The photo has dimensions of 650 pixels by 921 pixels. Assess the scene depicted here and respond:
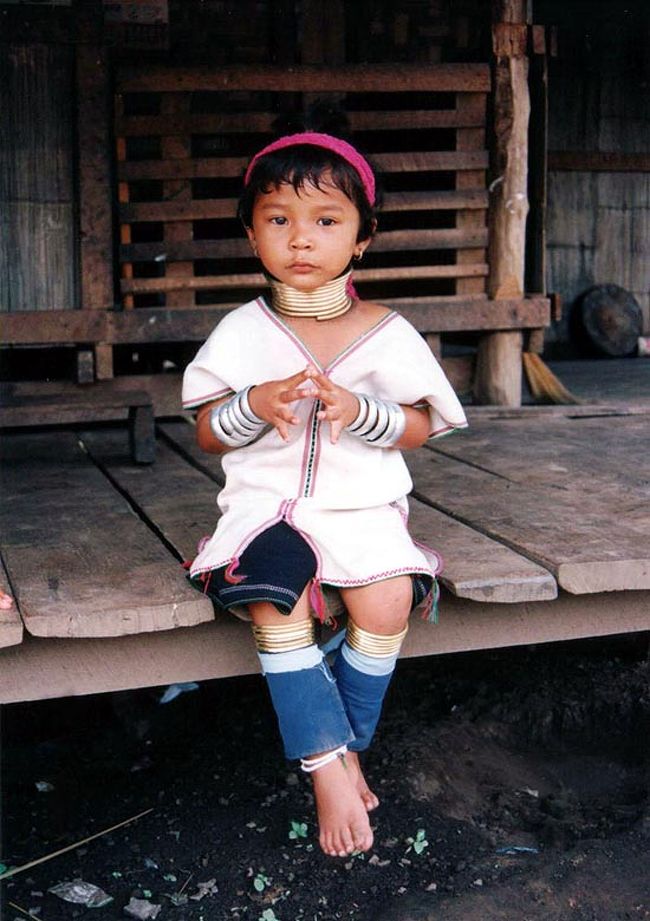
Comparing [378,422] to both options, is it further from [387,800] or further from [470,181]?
[470,181]

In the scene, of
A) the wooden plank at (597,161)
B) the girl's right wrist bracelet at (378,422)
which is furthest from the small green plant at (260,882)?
the wooden plank at (597,161)

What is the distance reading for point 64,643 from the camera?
8.61 feet

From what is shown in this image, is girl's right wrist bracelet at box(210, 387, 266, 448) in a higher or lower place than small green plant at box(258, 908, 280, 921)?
higher

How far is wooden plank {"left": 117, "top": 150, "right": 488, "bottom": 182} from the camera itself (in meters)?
4.95

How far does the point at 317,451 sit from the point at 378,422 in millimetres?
170

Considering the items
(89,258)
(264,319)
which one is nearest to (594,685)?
(264,319)

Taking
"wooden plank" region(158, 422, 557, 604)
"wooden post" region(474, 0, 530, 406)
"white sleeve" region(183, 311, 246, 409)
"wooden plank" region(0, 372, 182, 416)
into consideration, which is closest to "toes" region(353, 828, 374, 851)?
"wooden plank" region(158, 422, 557, 604)

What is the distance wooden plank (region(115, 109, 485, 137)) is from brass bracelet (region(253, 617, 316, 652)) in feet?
10.00

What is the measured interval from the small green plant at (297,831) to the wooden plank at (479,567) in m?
0.84

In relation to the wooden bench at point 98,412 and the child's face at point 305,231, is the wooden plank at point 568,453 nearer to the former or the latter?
the wooden bench at point 98,412

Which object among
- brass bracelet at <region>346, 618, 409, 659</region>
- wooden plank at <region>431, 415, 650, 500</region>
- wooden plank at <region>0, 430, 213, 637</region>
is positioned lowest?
brass bracelet at <region>346, 618, 409, 659</region>

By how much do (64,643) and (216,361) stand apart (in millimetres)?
708

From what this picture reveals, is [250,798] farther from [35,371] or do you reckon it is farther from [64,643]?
[35,371]

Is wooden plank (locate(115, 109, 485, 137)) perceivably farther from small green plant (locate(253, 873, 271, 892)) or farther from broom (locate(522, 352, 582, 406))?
small green plant (locate(253, 873, 271, 892))
